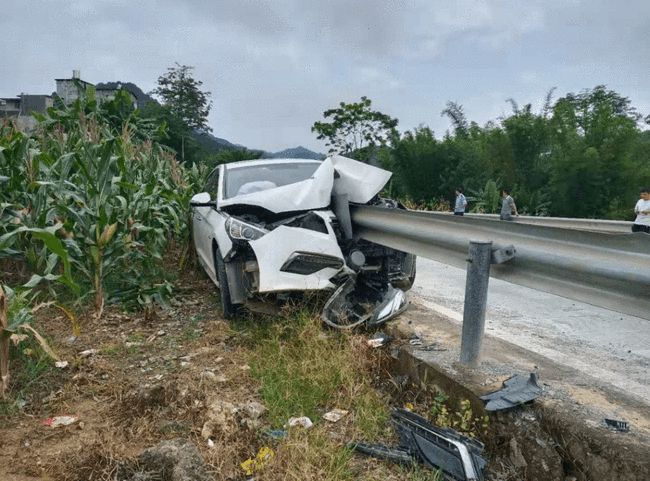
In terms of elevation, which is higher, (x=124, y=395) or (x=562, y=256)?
(x=562, y=256)

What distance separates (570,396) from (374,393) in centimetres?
117

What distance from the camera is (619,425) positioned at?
7.34ft

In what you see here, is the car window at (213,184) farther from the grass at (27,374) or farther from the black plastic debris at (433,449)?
the black plastic debris at (433,449)

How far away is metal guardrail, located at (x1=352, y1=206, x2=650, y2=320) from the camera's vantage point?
89.0 inches

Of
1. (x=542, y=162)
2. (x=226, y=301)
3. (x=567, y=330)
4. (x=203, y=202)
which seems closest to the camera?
(x=567, y=330)

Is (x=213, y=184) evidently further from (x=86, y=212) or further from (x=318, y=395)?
(x=318, y=395)

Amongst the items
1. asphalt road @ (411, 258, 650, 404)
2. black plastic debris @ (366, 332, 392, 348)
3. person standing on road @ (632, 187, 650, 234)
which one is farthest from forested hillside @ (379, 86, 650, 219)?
black plastic debris @ (366, 332, 392, 348)

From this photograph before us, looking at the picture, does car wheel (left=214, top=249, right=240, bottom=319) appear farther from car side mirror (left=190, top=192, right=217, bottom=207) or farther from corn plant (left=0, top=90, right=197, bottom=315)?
corn plant (left=0, top=90, right=197, bottom=315)

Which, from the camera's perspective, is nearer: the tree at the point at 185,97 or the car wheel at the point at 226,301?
the car wheel at the point at 226,301

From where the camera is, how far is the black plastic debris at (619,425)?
2.22 m

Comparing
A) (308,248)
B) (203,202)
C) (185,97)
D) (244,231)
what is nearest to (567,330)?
(308,248)

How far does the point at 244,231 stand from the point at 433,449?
2589mm

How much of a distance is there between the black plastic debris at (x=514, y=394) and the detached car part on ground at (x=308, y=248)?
144cm

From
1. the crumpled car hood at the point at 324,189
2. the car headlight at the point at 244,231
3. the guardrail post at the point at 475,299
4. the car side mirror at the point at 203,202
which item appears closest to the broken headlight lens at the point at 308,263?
the car headlight at the point at 244,231
